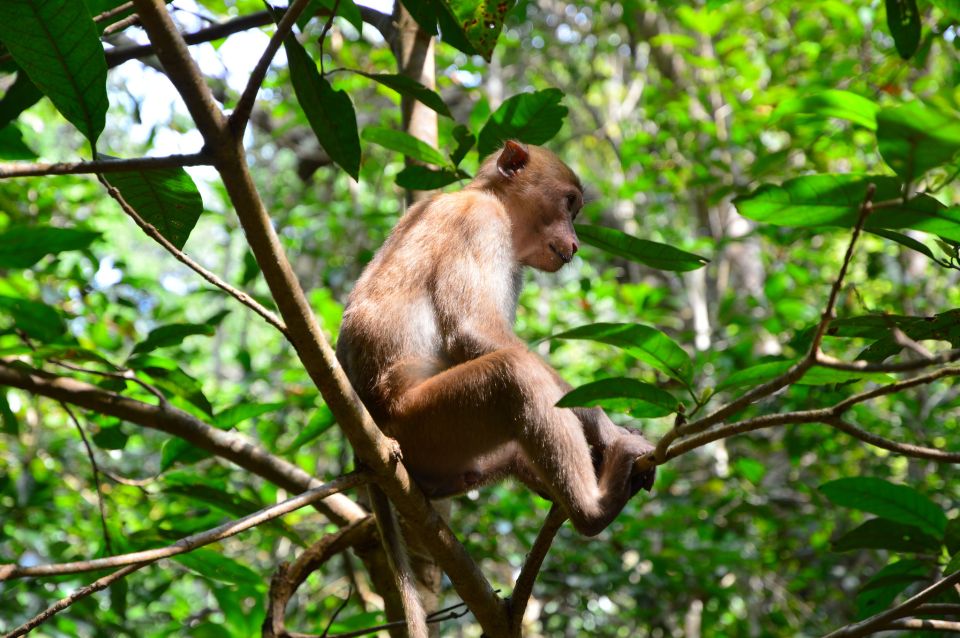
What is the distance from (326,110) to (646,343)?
108cm

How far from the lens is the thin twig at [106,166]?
1.68 metres

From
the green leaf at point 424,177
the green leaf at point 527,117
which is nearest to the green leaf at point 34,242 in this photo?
the green leaf at point 424,177

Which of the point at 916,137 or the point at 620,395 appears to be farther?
the point at 620,395

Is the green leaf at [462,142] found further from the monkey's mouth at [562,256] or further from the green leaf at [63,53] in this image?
the green leaf at [63,53]

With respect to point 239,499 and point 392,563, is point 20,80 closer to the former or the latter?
point 239,499

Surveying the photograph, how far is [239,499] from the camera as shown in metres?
3.57

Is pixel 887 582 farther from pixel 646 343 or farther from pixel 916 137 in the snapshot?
pixel 916 137

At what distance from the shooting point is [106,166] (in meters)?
1.73

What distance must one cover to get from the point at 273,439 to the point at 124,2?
339 centimetres

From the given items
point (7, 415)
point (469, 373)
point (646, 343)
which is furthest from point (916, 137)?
point (7, 415)

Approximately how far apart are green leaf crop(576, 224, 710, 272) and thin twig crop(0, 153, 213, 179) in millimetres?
1445

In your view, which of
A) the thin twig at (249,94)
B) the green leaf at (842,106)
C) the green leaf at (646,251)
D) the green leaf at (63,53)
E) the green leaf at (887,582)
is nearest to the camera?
the thin twig at (249,94)

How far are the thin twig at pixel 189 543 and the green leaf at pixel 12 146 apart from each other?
1.59 m

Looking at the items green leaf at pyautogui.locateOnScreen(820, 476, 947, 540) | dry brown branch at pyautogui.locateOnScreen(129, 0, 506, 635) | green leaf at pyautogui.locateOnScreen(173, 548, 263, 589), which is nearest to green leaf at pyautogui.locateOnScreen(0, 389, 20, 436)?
green leaf at pyautogui.locateOnScreen(173, 548, 263, 589)
